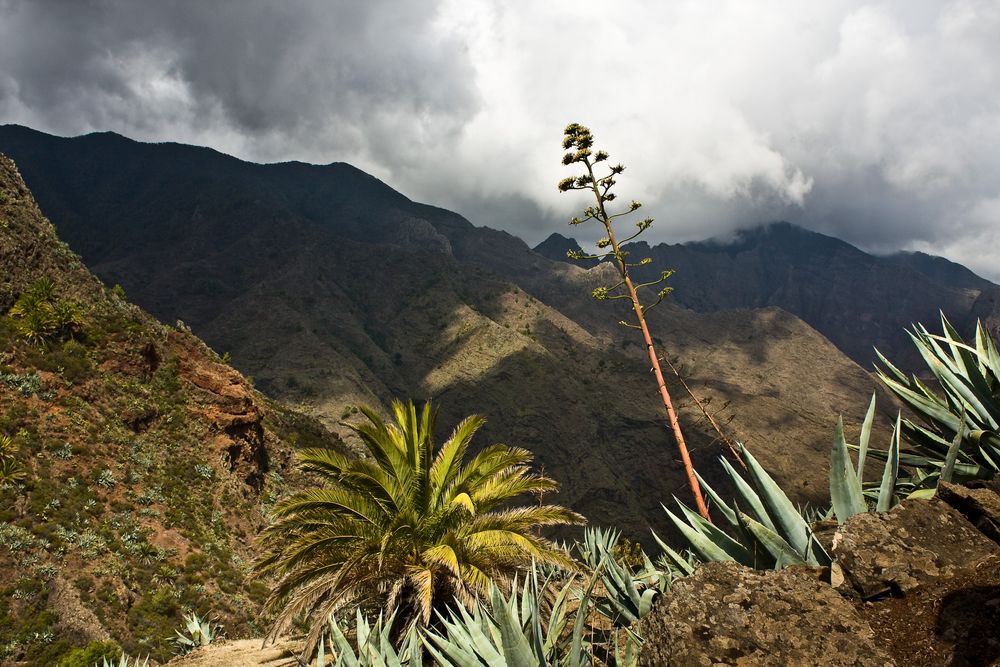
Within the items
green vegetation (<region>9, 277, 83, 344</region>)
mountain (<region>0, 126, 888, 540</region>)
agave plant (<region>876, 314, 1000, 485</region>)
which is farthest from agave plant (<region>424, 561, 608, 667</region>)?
mountain (<region>0, 126, 888, 540</region>)

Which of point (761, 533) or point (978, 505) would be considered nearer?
point (978, 505)

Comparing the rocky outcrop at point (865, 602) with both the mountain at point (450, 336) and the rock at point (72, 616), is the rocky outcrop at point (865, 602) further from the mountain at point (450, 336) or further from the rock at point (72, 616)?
the mountain at point (450, 336)

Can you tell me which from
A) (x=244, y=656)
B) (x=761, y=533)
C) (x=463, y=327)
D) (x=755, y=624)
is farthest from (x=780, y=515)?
(x=463, y=327)

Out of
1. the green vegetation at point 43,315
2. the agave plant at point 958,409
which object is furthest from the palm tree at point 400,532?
the green vegetation at point 43,315

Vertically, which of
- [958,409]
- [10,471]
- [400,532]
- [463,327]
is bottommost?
[400,532]

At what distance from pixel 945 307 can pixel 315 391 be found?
183614mm

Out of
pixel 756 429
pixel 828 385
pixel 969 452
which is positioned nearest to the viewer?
pixel 969 452

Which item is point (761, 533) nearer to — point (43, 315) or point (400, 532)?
point (400, 532)

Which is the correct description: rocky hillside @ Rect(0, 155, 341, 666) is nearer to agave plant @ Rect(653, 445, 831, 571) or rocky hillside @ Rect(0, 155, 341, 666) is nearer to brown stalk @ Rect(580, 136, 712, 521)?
brown stalk @ Rect(580, 136, 712, 521)

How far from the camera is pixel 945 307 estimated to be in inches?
5915

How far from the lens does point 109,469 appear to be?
18.5 meters

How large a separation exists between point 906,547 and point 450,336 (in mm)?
91926

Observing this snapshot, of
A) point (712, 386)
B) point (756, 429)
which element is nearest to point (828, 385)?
point (712, 386)

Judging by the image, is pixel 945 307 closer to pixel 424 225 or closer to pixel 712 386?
pixel 712 386
